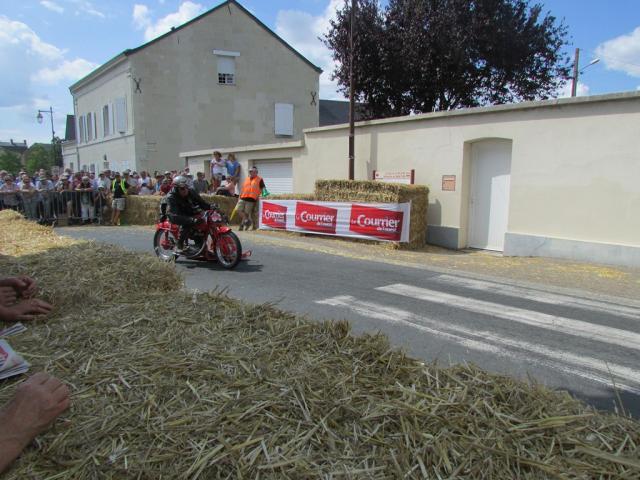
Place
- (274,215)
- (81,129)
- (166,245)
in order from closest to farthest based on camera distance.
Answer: (166,245) < (274,215) < (81,129)

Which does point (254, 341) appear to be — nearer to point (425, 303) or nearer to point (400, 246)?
point (425, 303)

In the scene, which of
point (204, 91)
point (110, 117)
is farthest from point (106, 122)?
point (204, 91)

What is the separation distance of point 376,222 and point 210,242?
4.78 metres

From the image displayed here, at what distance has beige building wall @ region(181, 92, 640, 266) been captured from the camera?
31.0 ft

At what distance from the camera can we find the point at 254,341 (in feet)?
6.50

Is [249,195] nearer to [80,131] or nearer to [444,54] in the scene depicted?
[444,54]

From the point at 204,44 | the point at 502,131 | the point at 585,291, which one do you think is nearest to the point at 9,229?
the point at 585,291

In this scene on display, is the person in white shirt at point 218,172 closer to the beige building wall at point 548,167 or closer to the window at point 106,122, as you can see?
the beige building wall at point 548,167

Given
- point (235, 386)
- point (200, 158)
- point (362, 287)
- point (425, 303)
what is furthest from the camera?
point (200, 158)

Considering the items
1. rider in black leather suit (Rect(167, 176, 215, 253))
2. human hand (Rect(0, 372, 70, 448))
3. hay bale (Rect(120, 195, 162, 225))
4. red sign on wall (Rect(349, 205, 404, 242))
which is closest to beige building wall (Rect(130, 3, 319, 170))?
hay bale (Rect(120, 195, 162, 225))

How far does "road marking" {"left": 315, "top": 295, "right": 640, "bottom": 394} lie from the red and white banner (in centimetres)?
572

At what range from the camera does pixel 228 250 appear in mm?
8578

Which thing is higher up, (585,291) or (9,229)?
(9,229)

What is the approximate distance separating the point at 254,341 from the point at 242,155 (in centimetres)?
1833
